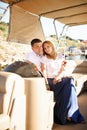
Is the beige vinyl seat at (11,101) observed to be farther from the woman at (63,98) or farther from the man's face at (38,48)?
the man's face at (38,48)

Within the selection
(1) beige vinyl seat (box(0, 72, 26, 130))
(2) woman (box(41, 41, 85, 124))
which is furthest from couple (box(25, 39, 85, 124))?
(1) beige vinyl seat (box(0, 72, 26, 130))

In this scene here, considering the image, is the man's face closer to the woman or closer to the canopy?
the woman

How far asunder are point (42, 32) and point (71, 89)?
411 cm

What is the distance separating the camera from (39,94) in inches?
67.2

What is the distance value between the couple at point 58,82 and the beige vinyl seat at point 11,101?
70 cm

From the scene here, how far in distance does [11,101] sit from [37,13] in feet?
15.5

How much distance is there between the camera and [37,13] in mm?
5891

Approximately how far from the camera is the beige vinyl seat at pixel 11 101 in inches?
57.7

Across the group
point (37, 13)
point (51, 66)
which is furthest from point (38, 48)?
point (37, 13)

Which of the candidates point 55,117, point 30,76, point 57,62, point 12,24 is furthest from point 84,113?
point 12,24

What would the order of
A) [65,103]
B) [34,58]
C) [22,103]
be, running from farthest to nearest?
[34,58], [65,103], [22,103]

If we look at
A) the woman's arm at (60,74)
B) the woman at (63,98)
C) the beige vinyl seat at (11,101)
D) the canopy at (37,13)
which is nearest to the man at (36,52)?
the woman at (63,98)

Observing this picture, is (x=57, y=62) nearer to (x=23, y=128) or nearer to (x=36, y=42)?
(x=36, y=42)

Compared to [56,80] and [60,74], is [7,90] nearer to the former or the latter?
[56,80]
